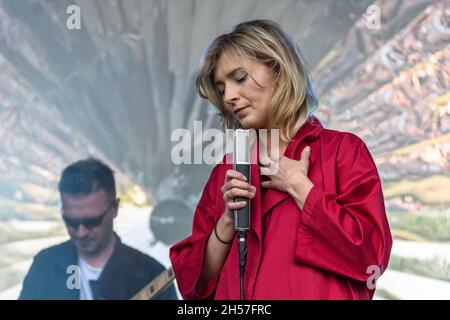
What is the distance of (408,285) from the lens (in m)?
2.75

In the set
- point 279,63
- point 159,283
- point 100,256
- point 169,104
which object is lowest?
point 159,283

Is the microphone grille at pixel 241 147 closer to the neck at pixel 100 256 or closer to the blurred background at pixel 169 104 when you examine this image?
the blurred background at pixel 169 104

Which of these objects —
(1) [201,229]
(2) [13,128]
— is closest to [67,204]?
(2) [13,128]

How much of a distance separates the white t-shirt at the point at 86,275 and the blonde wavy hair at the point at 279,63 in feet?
4.85

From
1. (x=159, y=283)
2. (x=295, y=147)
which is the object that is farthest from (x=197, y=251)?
(x=159, y=283)

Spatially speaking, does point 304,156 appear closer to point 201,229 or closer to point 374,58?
point 201,229

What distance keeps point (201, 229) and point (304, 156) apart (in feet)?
1.14

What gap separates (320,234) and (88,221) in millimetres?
1694

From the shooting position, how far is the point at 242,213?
1.53 meters

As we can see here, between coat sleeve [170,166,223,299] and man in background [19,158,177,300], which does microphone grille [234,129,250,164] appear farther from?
man in background [19,158,177,300]

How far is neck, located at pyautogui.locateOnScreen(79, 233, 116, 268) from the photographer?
299cm

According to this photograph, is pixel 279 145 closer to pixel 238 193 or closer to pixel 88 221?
pixel 238 193

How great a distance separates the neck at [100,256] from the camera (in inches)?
118

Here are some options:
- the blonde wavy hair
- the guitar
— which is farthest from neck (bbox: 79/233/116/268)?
the blonde wavy hair
